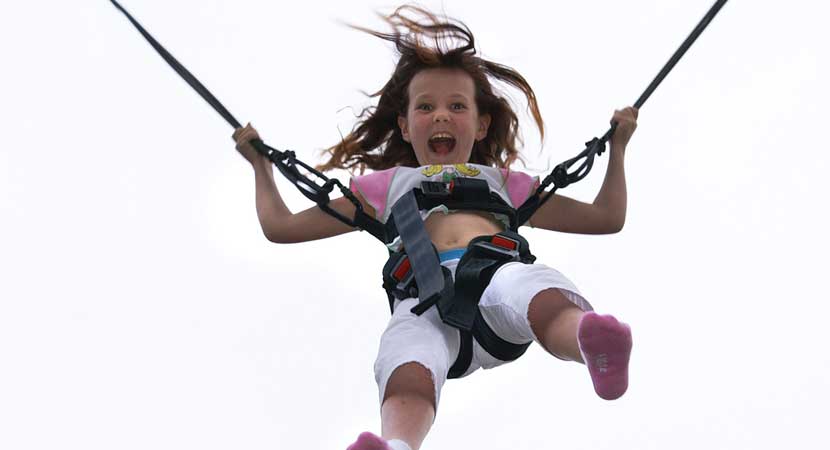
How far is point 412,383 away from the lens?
146 inches

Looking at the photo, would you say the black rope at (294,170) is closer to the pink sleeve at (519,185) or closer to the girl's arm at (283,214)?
the girl's arm at (283,214)

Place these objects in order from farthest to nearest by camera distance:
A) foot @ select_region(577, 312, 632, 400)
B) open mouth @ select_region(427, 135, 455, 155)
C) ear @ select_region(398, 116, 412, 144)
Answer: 1. ear @ select_region(398, 116, 412, 144)
2. open mouth @ select_region(427, 135, 455, 155)
3. foot @ select_region(577, 312, 632, 400)

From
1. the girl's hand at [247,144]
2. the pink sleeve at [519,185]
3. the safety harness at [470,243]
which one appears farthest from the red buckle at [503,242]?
the girl's hand at [247,144]

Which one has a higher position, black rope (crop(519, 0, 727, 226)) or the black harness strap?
black rope (crop(519, 0, 727, 226))

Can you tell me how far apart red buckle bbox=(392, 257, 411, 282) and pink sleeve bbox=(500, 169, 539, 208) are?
75cm

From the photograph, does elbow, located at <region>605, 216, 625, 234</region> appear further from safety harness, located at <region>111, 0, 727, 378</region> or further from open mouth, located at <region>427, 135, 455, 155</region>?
open mouth, located at <region>427, 135, 455, 155</region>

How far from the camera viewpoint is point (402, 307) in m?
4.24

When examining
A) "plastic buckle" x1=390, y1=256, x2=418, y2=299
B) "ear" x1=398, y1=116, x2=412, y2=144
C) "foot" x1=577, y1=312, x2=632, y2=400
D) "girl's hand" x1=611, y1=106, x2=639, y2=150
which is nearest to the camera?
"foot" x1=577, y1=312, x2=632, y2=400

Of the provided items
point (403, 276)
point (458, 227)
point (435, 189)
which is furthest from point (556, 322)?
point (435, 189)

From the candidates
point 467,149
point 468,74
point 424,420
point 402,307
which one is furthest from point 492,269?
point 468,74

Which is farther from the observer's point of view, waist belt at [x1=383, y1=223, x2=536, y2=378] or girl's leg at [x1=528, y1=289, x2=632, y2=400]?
waist belt at [x1=383, y1=223, x2=536, y2=378]

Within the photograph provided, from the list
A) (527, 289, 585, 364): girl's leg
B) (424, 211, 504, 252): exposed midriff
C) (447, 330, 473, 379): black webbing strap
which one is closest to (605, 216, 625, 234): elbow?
(424, 211, 504, 252): exposed midriff

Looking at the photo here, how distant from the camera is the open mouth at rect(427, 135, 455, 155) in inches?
197

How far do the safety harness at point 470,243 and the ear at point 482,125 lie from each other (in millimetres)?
780
